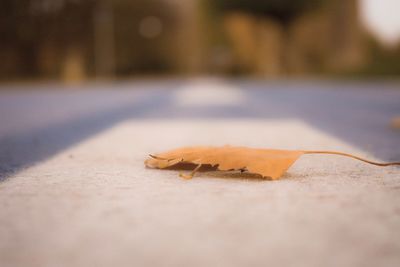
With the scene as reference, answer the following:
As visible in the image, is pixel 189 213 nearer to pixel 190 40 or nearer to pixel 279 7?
pixel 279 7

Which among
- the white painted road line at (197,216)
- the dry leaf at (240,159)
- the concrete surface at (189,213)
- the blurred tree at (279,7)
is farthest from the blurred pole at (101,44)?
the white painted road line at (197,216)

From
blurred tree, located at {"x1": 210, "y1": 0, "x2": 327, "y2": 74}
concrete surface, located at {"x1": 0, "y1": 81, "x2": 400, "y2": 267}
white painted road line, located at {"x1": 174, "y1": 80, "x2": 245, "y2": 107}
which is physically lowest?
white painted road line, located at {"x1": 174, "y1": 80, "x2": 245, "y2": 107}

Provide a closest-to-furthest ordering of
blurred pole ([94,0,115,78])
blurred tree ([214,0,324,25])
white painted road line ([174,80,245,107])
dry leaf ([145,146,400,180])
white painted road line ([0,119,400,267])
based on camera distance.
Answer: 1. white painted road line ([0,119,400,267])
2. dry leaf ([145,146,400,180])
3. white painted road line ([174,80,245,107])
4. blurred tree ([214,0,324,25])
5. blurred pole ([94,0,115,78])

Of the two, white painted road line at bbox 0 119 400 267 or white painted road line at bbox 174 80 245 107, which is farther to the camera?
white painted road line at bbox 174 80 245 107

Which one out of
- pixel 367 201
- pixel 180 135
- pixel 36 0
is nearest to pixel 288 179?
pixel 367 201

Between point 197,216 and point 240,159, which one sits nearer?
point 197,216

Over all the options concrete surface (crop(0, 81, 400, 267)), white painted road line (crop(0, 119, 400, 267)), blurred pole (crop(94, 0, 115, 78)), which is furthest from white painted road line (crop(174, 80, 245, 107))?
blurred pole (crop(94, 0, 115, 78))

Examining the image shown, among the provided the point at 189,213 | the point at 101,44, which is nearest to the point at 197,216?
the point at 189,213

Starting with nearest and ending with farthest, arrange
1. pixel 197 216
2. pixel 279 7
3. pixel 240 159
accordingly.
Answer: pixel 197 216
pixel 240 159
pixel 279 7

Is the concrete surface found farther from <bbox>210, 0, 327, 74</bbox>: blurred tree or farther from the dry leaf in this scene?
<bbox>210, 0, 327, 74</bbox>: blurred tree
